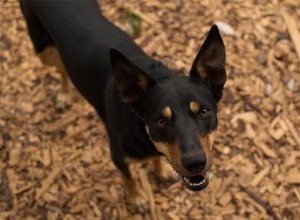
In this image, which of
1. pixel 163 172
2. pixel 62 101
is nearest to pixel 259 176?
pixel 163 172

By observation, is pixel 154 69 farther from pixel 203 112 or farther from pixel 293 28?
pixel 293 28

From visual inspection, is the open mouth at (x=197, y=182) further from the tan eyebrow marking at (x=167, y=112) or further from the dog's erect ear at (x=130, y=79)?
the dog's erect ear at (x=130, y=79)

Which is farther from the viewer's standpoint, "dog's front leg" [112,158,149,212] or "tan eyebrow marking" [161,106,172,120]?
"dog's front leg" [112,158,149,212]

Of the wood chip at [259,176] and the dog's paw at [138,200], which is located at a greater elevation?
the wood chip at [259,176]

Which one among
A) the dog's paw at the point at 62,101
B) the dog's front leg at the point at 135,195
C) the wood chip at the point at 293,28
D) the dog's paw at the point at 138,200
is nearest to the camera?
the dog's front leg at the point at 135,195

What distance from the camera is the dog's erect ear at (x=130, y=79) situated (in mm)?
3621

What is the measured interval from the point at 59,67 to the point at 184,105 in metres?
2.35

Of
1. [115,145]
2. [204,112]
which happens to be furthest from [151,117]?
[115,145]

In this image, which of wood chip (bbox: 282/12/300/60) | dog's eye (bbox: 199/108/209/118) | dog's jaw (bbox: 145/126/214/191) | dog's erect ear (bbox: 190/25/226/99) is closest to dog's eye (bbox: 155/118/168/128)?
dog's jaw (bbox: 145/126/214/191)

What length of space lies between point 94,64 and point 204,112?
137cm

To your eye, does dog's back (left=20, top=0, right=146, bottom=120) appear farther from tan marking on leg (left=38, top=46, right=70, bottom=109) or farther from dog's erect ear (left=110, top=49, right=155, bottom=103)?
dog's erect ear (left=110, top=49, right=155, bottom=103)

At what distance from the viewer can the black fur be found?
11.8ft

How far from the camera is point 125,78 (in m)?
3.77

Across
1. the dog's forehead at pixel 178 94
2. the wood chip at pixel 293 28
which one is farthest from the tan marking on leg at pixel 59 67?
the wood chip at pixel 293 28
